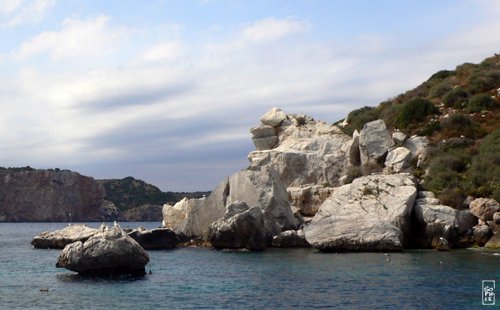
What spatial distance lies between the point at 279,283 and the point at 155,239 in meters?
26.5

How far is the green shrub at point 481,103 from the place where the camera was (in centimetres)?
7062

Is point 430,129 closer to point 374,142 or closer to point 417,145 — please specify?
point 417,145

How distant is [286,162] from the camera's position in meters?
67.1

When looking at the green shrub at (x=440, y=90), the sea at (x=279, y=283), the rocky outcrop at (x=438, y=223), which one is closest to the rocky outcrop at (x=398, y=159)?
the rocky outcrop at (x=438, y=223)

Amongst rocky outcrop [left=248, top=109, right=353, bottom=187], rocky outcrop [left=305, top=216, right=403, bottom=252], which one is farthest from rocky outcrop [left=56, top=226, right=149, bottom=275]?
rocky outcrop [left=248, top=109, right=353, bottom=187]

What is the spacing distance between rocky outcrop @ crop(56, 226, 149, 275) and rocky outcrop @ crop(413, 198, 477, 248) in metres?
23.2

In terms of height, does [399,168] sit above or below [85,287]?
above

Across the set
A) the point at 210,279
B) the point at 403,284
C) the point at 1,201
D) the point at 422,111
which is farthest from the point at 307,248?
the point at 1,201

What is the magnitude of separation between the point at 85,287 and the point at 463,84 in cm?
6219

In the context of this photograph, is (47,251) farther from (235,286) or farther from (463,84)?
(463,84)

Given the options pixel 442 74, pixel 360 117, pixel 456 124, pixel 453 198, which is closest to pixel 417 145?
pixel 456 124

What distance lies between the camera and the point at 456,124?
217 ft

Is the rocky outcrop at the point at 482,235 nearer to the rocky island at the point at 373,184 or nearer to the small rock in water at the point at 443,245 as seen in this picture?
the rocky island at the point at 373,184

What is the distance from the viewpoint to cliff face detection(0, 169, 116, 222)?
17025 cm
